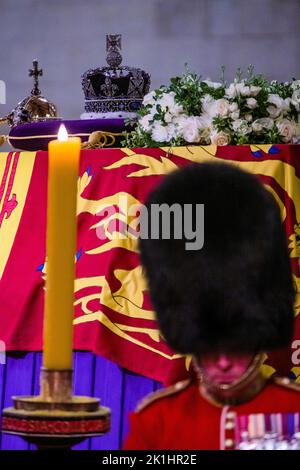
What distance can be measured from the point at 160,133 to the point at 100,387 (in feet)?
2.12

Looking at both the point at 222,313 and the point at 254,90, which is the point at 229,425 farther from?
the point at 254,90

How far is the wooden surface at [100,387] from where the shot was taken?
2.57 m

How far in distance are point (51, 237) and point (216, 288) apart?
0.21 meters

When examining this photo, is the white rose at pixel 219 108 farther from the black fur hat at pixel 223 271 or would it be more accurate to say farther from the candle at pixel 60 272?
the candle at pixel 60 272

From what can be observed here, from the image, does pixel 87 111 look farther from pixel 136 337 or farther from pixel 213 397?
pixel 213 397

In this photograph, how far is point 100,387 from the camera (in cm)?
260

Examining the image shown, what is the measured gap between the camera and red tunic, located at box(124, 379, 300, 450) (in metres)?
1.27

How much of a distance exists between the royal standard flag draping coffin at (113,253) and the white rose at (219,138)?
1.5 inches

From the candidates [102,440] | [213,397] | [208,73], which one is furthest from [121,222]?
[208,73]

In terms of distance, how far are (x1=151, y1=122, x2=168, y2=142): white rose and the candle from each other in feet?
5.41

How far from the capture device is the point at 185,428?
1274mm

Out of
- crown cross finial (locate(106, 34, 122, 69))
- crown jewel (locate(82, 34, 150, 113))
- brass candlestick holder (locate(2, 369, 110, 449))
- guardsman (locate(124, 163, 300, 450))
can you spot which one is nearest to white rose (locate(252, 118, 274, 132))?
crown jewel (locate(82, 34, 150, 113))

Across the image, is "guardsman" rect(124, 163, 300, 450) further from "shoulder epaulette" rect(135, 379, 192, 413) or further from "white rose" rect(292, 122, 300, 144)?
"white rose" rect(292, 122, 300, 144)

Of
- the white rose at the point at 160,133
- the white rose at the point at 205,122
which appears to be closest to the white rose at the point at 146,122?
the white rose at the point at 160,133
